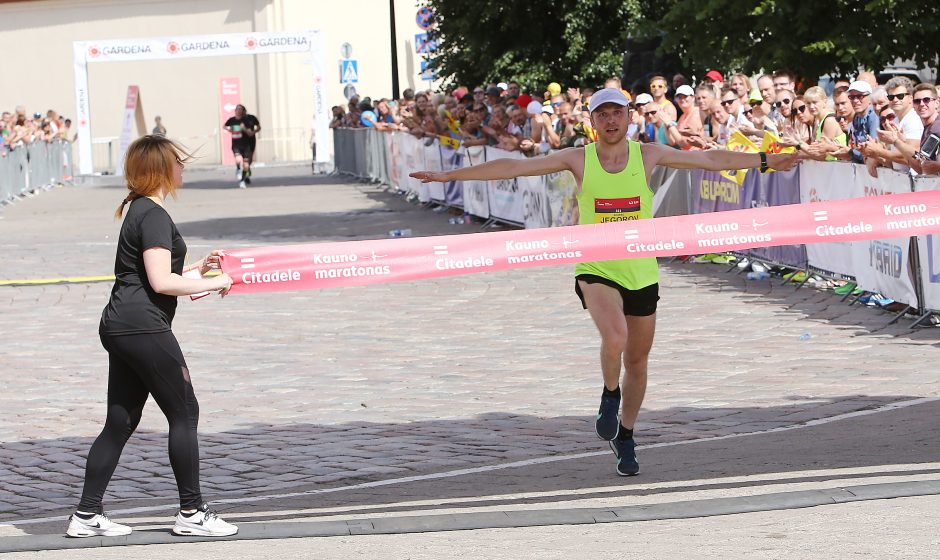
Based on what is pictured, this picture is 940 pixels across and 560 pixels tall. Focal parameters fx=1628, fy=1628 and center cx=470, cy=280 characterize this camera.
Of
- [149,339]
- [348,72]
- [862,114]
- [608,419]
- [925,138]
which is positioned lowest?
[608,419]

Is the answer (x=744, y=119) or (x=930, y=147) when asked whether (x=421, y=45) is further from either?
(x=930, y=147)

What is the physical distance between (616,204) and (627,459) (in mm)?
1250

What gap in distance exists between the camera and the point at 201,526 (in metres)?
6.82

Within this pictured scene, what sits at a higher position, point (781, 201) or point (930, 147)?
point (930, 147)

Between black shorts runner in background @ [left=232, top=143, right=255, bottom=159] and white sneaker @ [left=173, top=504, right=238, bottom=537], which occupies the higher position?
black shorts runner in background @ [left=232, top=143, right=255, bottom=159]

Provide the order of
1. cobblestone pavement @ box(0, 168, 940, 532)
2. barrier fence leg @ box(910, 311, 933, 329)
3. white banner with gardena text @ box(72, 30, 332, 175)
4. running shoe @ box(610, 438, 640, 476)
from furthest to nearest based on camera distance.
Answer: white banner with gardena text @ box(72, 30, 332, 175) → barrier fence leg @ box(910, 311, 933, 329) → cobblestone pavement @ box(0, 168, 940, 532) → running shoe @ box(610, 438, 640, 476)

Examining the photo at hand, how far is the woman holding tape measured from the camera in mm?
6660

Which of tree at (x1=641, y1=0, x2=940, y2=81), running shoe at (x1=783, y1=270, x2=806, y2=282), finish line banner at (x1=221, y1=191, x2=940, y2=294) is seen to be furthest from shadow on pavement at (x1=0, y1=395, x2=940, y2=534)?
tree at (x1=641, y1=0, x2=940, y2=81)

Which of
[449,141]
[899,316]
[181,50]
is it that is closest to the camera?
[899,316]

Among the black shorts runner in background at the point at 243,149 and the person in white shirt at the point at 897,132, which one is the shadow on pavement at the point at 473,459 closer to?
the person in white shirt at the point at 897,132

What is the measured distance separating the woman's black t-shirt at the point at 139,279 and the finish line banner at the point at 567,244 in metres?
0.55

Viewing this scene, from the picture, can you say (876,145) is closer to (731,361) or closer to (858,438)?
(731,361)

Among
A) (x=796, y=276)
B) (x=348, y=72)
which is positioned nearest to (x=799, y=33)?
(x=796, y=276)

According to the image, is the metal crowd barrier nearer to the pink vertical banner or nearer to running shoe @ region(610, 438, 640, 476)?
the pink vertical banner
